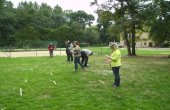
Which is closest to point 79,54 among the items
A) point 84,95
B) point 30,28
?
point 84,95

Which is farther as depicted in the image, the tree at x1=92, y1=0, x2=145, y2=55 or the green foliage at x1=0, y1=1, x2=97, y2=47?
the green foliage at x1=0, y1=1, x2=97, y2=47

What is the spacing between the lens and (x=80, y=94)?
385 inches

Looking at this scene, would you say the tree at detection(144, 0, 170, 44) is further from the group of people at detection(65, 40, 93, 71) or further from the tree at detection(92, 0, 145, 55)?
the group of people at detection(65, 40, 93, 71)

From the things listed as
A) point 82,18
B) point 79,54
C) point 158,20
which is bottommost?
point 79,54

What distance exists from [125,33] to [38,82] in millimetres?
24634

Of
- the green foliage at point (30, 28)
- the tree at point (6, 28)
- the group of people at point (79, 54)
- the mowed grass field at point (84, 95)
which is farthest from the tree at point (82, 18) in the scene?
the mowed grass field at point (84, 95)

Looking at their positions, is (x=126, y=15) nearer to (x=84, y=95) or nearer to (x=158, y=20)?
(x=158, y=20)

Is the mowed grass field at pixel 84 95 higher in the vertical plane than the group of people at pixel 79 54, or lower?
lower

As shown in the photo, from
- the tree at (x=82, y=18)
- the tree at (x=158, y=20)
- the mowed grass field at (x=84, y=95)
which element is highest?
the tree at (x=82, y=18)

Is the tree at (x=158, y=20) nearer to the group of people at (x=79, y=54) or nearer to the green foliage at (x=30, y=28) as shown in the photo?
the group of people at (x=79, y=54)

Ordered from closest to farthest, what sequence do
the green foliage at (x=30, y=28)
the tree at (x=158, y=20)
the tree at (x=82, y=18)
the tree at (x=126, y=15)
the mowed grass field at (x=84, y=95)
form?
the mowed grass field at (x=84, y=95), the tree at (x=158, y=20), the tree at (x=126, y=15), the green foliage at (x=30, y=28), the tree at (x=82, y=18)

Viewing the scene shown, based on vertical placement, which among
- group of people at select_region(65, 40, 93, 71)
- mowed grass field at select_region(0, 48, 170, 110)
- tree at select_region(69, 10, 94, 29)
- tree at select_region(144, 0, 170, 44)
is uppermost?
tree at select_region(69, 10, 94, 29)

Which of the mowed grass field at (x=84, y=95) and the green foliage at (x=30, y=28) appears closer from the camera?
the mowed grass field at (x=84, y=95)

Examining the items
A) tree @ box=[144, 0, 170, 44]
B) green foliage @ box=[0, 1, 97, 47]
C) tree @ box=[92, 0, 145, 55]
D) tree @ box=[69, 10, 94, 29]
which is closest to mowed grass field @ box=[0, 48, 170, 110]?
tree @ box=[144, 0, 170, 44]
